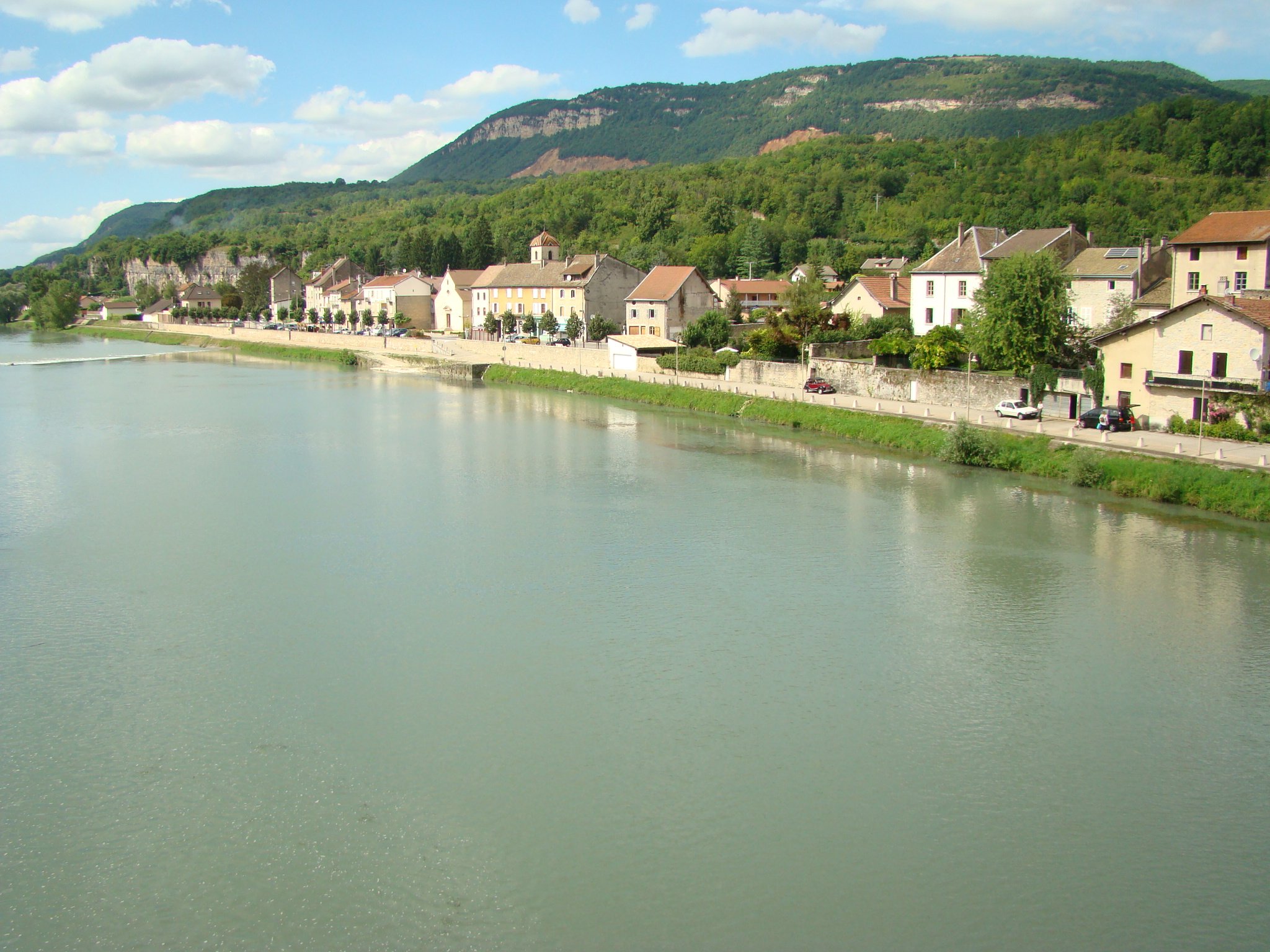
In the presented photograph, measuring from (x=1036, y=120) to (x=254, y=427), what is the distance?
99847mm

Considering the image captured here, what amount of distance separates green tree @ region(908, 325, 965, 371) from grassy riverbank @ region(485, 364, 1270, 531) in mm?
2563

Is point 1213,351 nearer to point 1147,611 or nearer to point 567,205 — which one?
point 1147,611

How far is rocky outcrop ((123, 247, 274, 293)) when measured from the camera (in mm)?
102750

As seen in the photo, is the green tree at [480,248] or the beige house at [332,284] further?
the beige house at [332,284]

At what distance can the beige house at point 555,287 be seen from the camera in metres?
44.7

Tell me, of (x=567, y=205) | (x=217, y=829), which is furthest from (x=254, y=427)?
(x=567, y=205)

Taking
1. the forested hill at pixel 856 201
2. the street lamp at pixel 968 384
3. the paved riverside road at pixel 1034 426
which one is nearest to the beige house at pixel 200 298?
the forested hill at pixel 856 201

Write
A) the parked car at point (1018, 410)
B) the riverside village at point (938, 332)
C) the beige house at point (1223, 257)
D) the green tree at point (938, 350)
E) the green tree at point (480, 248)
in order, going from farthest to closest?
the green tree at point (480, 248) → the green tree at point (938, 350) → the beige house at point (1223, 257) → the parked car at point (1018, 410) → the riverside village at point (938, 332)

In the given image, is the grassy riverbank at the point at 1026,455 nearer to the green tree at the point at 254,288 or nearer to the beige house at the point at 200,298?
the green tree at the point at 254,288

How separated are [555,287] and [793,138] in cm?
9901

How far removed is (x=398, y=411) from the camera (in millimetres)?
30422

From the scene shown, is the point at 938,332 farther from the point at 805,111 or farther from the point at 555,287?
the point at 805,111

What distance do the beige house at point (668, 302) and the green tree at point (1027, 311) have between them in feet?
54.8

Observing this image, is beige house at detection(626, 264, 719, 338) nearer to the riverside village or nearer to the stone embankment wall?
the riverside village
